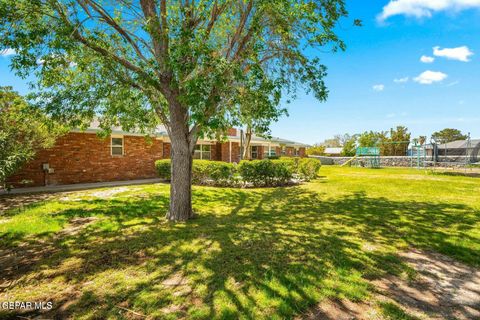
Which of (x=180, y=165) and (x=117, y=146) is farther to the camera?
(x=117, y=146)

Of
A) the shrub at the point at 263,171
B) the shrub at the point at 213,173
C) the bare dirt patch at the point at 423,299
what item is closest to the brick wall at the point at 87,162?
the shrub at the point at 213,173

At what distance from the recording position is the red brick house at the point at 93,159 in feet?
43.3

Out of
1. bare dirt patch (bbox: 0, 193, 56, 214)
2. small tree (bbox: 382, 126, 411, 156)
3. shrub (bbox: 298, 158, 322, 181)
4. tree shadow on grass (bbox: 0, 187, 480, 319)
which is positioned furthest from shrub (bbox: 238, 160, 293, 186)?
small tree (bbox: 382, 126, 411, 156)

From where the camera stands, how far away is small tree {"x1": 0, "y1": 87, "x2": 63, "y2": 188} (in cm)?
795

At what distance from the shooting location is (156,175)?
17.9 metres

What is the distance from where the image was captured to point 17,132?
404 inches

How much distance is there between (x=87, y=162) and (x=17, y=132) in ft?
15.0

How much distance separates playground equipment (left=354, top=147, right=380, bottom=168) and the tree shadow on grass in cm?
2371

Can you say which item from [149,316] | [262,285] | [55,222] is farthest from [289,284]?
[55,222]

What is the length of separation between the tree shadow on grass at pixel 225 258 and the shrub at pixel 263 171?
19.0 ft

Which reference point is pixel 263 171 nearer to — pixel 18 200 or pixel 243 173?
pixel 243 173

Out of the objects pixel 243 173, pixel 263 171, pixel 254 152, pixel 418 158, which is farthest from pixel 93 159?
pixel 418 158

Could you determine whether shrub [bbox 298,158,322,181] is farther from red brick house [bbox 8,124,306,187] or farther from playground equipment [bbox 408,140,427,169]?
playground equipment [bbox 408,140,427,169]

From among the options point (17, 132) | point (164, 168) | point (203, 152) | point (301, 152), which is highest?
point (17, 132)
